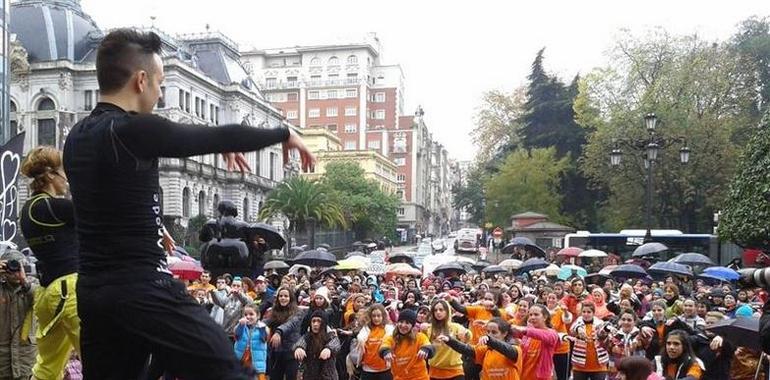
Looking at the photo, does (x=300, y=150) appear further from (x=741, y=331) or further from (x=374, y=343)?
(x=374, y=343)

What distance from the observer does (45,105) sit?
59.5 metres

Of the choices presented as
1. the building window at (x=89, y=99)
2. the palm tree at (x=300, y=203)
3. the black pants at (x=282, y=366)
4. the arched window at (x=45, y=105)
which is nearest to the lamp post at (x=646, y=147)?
the black pants at (x=282, y=366)

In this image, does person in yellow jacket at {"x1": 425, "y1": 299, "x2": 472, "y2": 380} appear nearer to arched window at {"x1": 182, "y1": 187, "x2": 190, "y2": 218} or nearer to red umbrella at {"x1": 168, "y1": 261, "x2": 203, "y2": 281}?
red umbrella at {"x1": 168, "y1": 261, "x2": 203, "y2": 281}

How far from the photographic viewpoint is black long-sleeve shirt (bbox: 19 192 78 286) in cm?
429

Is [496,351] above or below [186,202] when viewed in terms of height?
below

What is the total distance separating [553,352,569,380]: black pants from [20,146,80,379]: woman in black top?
809 cm

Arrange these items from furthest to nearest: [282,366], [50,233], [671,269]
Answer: [671,269] < [282,366] < [50,233]

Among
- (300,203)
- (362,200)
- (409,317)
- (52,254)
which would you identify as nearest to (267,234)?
(409,317)

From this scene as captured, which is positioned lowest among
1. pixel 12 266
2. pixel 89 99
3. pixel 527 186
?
pixel 12 266

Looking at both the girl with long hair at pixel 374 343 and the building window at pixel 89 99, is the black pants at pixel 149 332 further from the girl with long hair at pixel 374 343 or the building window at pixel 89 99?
the building window at pixel 89 99

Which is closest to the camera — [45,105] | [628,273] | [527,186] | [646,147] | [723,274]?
[628,273]

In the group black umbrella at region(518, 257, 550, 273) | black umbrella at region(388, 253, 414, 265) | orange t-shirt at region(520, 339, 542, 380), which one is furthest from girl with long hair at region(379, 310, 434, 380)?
black umbrella at region(388, 253, 414, 265)

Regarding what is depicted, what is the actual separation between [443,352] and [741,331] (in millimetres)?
3718

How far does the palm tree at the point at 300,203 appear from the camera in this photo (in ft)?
177
